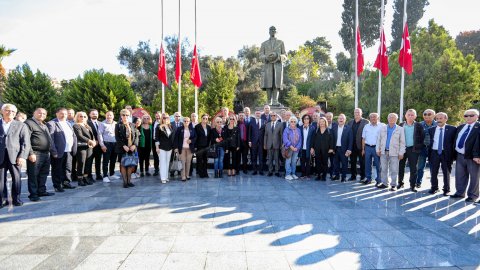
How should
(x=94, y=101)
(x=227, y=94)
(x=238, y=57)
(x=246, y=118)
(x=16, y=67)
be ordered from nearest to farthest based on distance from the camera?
(x=246, y=118) < (x=94, y=101) < (x=16, y=67) < (x=227, y=94) < (x=238, y=57)

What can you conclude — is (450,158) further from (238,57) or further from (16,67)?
(238,57)

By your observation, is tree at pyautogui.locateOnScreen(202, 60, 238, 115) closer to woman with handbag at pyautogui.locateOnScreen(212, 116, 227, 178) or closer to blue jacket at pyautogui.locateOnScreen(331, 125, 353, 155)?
woman with handbag at pyautogui.locateOnScreen(212, 116, 227, 178)

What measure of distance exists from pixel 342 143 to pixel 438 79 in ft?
43.4

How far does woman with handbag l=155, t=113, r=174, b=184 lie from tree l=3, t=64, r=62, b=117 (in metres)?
17.8

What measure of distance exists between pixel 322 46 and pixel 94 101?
44.1 meters

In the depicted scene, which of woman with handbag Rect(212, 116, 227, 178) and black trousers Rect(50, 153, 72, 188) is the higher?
woman with handbag Rect(212, 116, 227, 178)

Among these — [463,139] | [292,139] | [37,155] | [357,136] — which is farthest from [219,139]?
[463,139]

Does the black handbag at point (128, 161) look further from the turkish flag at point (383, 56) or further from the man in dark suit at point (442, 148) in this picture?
the turkish flag at point (383, 56)

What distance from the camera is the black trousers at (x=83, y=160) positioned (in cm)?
745

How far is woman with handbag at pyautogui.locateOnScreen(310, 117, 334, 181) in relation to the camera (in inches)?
317

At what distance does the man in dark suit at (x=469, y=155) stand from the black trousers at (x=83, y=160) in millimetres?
8448

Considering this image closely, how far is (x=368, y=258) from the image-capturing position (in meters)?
3.45

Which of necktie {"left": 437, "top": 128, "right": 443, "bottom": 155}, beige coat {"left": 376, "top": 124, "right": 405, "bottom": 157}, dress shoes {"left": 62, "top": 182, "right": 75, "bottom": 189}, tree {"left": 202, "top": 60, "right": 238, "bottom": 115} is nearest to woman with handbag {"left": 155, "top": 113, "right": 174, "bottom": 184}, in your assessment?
dress shoes {"left": 62, "top": 182, "right": 75, "bottom": 189}

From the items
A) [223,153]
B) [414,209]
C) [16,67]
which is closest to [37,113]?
[223,153]
